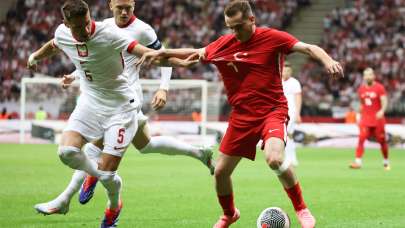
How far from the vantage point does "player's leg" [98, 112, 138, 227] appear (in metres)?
7.95

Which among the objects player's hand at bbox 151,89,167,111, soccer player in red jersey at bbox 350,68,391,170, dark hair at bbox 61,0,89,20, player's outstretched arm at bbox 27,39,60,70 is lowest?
soccer player in red jersey at bbox 350,68,391,170

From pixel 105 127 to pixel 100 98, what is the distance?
12.0 inches

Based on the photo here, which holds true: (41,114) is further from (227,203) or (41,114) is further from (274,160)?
(274,160)

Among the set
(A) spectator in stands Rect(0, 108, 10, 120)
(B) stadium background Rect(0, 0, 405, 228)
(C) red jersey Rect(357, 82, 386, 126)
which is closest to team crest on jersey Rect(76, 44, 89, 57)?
(B) stadium background Rect(0, 0, 405, 228)

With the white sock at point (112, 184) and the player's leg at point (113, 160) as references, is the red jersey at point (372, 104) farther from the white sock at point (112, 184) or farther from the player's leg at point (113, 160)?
the white sock at point (112, 184)

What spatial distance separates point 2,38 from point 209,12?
373 inches

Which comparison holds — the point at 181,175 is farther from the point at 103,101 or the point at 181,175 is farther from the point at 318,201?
the point at 103,101

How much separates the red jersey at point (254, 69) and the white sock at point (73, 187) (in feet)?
6.47

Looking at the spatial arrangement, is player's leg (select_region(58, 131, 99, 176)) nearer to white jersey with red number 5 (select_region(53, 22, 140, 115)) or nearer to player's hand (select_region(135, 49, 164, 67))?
white jersey with red number 5 (select_region(53, 22, 140, 115))

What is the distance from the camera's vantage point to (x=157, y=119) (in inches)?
1046

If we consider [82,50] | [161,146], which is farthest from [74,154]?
[161,146]

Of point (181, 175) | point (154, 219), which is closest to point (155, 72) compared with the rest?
point (181, 175)

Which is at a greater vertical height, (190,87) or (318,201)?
(318,201)

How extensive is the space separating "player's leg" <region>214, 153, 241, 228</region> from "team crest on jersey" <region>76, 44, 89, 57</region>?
5.50 feet
